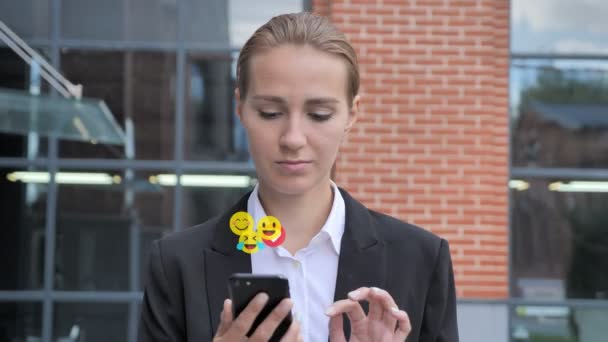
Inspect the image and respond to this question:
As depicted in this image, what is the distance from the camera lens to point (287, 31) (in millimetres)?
2090

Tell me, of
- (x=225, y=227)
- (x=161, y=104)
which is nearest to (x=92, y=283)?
(x=161, y=104)

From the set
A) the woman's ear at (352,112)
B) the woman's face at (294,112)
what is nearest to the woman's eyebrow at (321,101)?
the woman's face at (294,112)

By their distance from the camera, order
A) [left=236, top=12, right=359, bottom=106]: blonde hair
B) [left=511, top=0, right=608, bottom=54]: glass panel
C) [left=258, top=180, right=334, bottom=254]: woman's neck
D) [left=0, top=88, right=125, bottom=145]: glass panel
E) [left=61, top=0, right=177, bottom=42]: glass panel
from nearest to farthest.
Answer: [left=236, top=12, right=359, bottom=106]: blonde hair < [left=258, top=180, right=334, bottom=254]: woman's neck < [left=0, top=88, right=125, bottom=145]: glass panel < [left=61, top=0, right=177, bottom=42]: glass panel < [left=511, top=0, right=608, bottom=54]: glass panel

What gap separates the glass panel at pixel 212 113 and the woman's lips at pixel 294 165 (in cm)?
641

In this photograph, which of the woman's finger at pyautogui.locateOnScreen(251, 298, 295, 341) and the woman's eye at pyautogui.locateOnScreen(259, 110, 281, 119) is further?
the woman's eye at pyautogui.locateOnScreen(259, 110, 281, 119)

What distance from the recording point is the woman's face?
2.02 metres

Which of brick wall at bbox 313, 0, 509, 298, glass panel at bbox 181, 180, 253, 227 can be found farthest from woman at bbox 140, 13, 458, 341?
glass panel at bbox 181, 180, 253, 227

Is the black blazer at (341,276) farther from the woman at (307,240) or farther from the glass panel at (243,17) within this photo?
the glass panel at (243,17)

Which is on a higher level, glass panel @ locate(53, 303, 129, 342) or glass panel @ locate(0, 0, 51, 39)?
glass panel @ locate(0, 0, 51, 39)

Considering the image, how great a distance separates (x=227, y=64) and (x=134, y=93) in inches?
33.4

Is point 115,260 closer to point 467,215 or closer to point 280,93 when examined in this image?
point 467,215

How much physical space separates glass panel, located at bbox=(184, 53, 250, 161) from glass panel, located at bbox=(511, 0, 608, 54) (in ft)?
8.73

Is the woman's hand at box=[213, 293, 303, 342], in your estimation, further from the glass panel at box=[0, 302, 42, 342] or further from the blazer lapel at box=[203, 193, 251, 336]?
the glass panel at box=[0, 302, 42, 342]

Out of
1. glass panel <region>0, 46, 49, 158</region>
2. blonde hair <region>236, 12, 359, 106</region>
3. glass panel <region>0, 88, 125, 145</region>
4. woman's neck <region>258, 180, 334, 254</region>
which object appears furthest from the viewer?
glass panel <region>0, 46, 49, 158</region>
